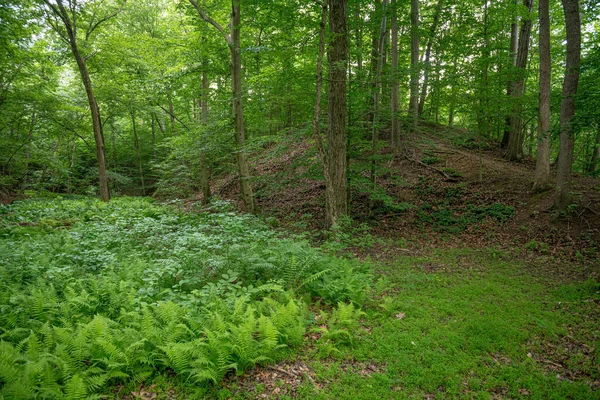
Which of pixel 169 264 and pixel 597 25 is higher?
pixel 597 25

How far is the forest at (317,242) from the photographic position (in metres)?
3.58

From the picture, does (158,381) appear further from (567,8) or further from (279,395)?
(567,8)

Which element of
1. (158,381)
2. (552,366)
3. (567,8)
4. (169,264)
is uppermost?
(567,8)

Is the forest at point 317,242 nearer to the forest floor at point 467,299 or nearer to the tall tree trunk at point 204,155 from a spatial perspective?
the forest floor at point 467,299

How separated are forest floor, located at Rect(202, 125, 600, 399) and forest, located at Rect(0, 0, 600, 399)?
38mm

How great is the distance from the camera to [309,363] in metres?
3.80

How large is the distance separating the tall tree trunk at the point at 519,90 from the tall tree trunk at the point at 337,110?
6.62m

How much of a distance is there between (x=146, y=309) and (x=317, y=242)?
18.7 ft

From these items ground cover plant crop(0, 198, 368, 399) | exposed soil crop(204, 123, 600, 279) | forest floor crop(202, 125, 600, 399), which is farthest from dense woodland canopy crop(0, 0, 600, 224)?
ground cover plant crop(0, 198, 368, 399)

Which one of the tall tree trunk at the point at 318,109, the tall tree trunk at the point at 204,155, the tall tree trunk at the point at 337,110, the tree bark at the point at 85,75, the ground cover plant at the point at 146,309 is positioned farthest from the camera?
the tree bark at the point at 85,75

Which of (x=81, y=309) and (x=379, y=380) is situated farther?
(x=81, y=309)

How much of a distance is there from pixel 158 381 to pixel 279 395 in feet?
4.46

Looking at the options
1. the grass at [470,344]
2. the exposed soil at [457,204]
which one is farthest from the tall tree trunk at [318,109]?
the grass at [470,344]

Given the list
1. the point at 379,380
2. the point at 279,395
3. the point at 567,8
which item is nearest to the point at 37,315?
the point at 279,395
